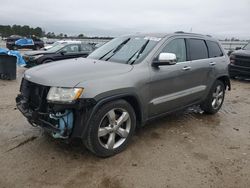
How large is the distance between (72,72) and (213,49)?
3.54m

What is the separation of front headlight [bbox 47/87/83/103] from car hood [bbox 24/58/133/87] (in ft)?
0.21

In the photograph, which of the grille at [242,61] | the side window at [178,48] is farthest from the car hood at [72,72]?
the grille at [242,61]

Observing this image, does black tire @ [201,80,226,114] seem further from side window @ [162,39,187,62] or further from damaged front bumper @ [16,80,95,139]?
damaged front bumper @ [16,80,95,139]

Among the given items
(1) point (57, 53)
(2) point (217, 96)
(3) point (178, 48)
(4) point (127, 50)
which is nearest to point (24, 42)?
(1) point (57, 53)

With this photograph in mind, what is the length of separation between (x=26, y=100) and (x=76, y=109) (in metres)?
0.95

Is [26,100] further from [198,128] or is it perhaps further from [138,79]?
[198,128]

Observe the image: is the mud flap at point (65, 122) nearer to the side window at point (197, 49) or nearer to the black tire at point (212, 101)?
the side window at point (197, 49)

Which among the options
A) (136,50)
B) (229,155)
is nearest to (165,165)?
(229,155)

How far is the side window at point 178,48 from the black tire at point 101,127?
4.45 ft

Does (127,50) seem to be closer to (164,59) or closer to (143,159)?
(164,59)

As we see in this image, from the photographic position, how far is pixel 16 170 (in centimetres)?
326

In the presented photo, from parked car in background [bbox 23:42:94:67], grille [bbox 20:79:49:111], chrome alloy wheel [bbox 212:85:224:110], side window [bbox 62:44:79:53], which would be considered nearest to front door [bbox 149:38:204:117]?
chrome alloy wheel [bbox 212:85:224:110]

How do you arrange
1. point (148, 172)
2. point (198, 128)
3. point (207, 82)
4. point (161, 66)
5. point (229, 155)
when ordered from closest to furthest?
point (148, 172)
point (229, 155)
point (161, 66)
point (198, 128)
point (207, 82)

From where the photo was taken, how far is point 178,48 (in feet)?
15.4
